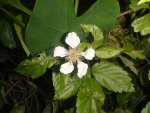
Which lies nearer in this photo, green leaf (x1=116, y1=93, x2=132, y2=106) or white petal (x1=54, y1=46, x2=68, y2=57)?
white petal (x1=54, y1=46, x2=68, y2=57)

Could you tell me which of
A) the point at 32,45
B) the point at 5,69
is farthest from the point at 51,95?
the point at 32,45

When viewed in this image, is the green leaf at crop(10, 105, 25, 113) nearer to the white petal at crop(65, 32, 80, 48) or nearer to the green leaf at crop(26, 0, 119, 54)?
the green leaf at crop(26, 0, 119, 54)

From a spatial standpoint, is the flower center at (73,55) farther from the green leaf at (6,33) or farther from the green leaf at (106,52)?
the green leaf at (6,33)

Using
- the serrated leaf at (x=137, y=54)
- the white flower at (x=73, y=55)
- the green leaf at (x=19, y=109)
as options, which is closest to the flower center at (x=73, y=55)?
the white flower at (x=73, y=55)

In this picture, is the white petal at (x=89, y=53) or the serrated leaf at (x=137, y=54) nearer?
the white petal at (x=89, y=53)

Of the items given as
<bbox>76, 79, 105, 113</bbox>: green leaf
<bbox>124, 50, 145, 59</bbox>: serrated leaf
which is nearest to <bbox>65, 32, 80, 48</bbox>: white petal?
<bbox>76, 79, 105, 113</bbox>: green leaf
